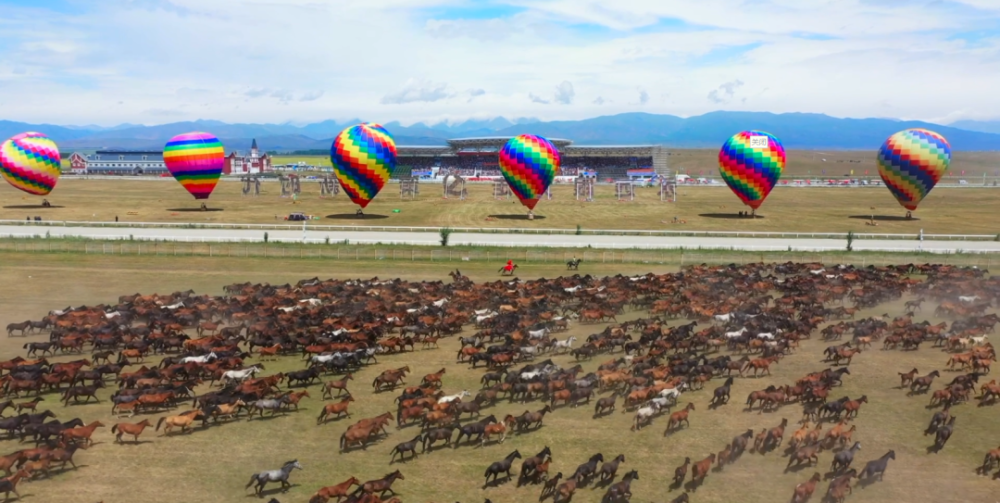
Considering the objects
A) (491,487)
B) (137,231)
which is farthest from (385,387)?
(137,231)

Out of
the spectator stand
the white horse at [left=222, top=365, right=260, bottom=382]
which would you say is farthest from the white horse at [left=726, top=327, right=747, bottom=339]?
the spectator stand

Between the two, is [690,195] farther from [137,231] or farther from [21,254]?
[21,254]

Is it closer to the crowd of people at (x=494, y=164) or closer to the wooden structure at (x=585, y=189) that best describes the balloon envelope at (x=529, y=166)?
the wooden structure at (x=585, y=189)

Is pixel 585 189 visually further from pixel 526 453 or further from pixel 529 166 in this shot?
pixel 526 453

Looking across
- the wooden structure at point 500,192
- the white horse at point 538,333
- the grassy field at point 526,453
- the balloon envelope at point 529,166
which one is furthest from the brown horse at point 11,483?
the wooden structure at point 500,192

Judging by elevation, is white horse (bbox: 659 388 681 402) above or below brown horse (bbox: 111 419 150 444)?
above

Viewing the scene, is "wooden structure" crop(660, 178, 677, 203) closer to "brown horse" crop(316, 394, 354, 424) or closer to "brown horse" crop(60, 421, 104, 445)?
"brown horse" crop(316, 394, 354, 424)
